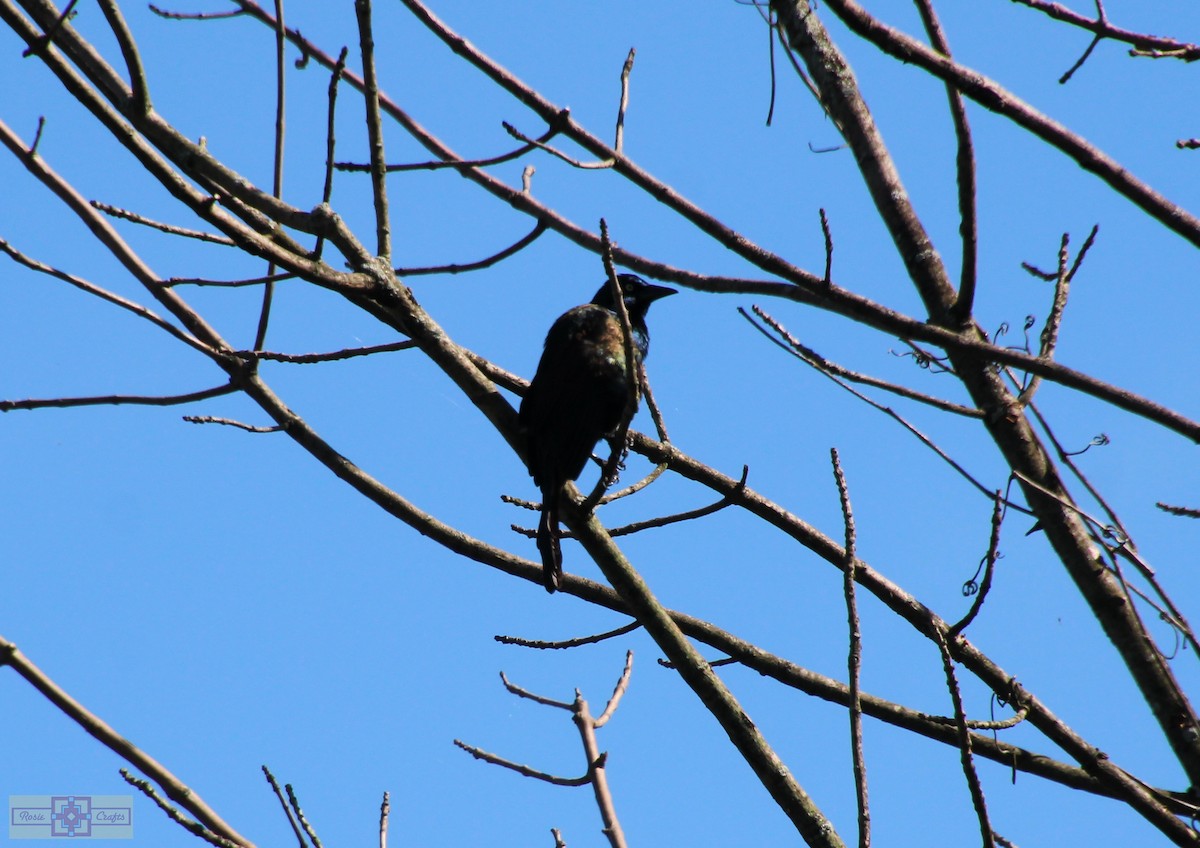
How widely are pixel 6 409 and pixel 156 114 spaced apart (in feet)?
2.70

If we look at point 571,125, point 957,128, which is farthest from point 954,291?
point 571,125

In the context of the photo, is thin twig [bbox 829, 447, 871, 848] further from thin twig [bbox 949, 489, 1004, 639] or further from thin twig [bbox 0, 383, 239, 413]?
thin twig [bbox 0, 383, 239, 413]

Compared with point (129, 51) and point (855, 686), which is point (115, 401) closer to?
point (129, 51)

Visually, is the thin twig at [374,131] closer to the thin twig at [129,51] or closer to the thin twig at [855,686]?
the thin twig at [129,51]

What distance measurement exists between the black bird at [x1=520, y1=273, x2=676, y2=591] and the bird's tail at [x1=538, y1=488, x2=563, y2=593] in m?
0.03

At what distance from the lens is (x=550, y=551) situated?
3.38 m

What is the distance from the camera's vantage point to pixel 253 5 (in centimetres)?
341

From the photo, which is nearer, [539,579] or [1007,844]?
[1007,844]

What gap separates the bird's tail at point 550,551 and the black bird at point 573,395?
0.10 ft

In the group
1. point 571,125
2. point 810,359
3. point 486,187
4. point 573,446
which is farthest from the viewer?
point 573,446

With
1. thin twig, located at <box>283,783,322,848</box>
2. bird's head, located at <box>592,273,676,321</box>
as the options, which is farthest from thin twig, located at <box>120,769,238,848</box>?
bird's head, located at <box>592,273,676,321</box>

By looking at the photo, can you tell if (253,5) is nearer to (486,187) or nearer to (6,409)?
(486,187)

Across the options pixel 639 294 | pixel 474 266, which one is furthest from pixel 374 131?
pixel 639 294

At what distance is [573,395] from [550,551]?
94 cm
